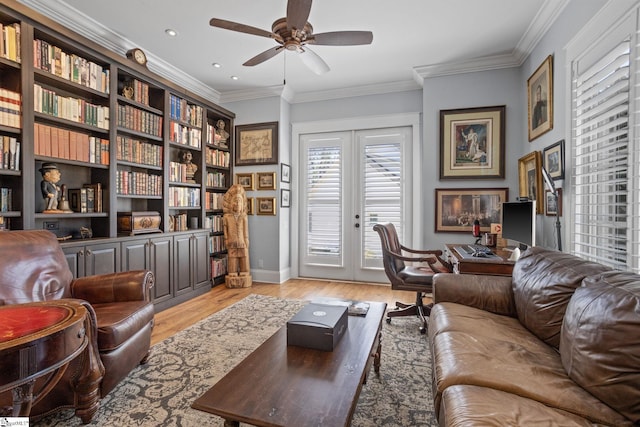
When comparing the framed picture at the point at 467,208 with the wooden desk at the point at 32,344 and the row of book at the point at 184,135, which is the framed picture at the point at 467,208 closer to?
the row of book at the point at 184,135

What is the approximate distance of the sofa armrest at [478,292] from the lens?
6.61ft

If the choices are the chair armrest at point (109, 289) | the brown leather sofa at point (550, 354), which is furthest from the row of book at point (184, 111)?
the brown leather sofa at point (550, 354)

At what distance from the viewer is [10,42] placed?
2.22m

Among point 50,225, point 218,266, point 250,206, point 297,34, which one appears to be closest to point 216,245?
point 218,266

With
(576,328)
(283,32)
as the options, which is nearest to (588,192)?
(576,328)

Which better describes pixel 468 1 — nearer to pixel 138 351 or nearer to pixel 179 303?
pixel 138 351

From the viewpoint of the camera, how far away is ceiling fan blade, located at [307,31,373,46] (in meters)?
2.28

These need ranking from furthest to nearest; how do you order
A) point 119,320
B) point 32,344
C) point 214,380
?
point 214,380 < point 119,320 < point 32,344

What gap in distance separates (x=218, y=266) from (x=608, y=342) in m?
4.21

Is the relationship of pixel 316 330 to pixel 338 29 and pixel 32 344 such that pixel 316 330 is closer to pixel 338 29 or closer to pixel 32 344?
pixel 32 344

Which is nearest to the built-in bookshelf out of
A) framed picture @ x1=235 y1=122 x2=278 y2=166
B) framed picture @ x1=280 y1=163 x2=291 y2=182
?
framed picture @ x1=235 y1=122 x2=278 y2=166

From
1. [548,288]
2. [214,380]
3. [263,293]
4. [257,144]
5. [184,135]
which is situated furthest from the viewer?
[257,144]

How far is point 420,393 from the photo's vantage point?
73.0 inches

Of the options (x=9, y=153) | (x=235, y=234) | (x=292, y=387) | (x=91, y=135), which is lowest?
(x=292, y=387)
